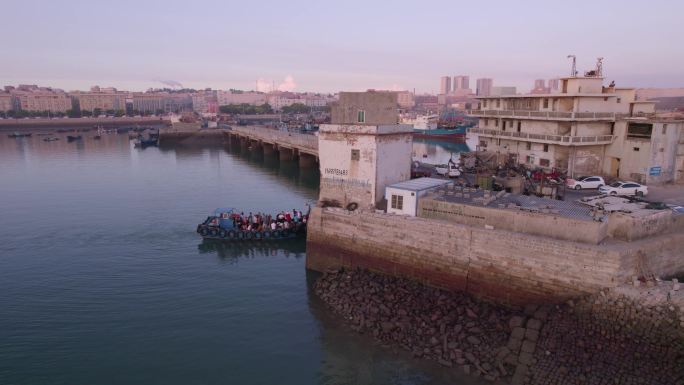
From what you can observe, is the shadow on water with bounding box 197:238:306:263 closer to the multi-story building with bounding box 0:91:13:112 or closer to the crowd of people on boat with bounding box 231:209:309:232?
the crowd of people on boat with bounding box 231:209:309:232

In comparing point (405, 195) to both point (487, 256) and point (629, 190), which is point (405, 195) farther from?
point (629, 190)

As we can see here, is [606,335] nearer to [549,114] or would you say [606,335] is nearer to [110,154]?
[549,114]

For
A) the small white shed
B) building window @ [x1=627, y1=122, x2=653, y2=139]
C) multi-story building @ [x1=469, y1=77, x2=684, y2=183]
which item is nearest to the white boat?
multi-story building @ [x1=469, y1=77, x2=684, y2=183]

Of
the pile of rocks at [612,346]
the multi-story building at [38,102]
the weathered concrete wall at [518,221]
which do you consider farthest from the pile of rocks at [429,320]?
the multi-story building at [38,102]

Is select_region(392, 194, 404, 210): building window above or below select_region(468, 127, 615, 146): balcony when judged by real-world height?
below

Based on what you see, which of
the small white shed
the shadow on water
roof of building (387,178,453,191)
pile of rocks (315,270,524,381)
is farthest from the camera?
the shadow on water

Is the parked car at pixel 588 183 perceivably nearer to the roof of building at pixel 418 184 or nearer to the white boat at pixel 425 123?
the roof of building at pixel 418 184
